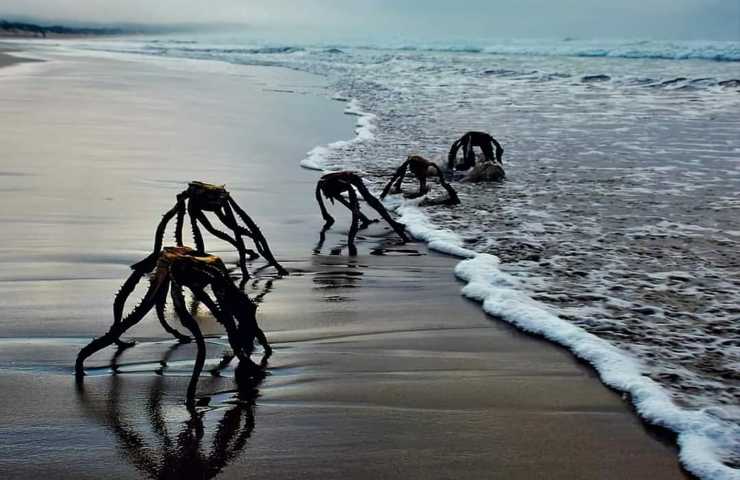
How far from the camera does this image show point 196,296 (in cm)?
343

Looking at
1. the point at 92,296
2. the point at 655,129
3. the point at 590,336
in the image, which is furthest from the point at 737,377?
the point at 655,129

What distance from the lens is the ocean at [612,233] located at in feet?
12.8

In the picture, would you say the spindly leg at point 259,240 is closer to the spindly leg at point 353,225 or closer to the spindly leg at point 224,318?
the spindly leg at point 353,225

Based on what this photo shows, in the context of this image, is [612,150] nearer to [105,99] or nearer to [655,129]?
[655,129]

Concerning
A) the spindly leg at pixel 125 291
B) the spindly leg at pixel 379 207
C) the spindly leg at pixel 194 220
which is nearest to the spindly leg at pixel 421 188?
the spindly leg at pixel 379 207

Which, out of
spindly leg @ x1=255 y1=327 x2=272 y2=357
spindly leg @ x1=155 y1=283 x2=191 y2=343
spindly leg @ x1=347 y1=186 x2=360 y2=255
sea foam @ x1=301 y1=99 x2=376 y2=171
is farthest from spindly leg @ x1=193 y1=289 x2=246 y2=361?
sea foam @ x1=301 y1=99 x2=376 y2=171

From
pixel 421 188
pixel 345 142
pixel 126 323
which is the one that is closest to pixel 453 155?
pixel 421 188

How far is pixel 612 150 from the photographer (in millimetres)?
11930

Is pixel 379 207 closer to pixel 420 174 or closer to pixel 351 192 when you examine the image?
pixel 351 192

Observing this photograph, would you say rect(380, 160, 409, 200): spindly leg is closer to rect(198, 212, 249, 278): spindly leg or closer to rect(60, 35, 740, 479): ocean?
rect(60, 35, 740, 479): ocean

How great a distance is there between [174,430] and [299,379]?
76 cm

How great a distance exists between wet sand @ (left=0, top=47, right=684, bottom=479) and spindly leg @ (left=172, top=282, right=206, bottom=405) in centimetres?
12

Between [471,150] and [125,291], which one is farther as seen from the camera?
[471,150]

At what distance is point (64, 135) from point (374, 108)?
25.5 ft
